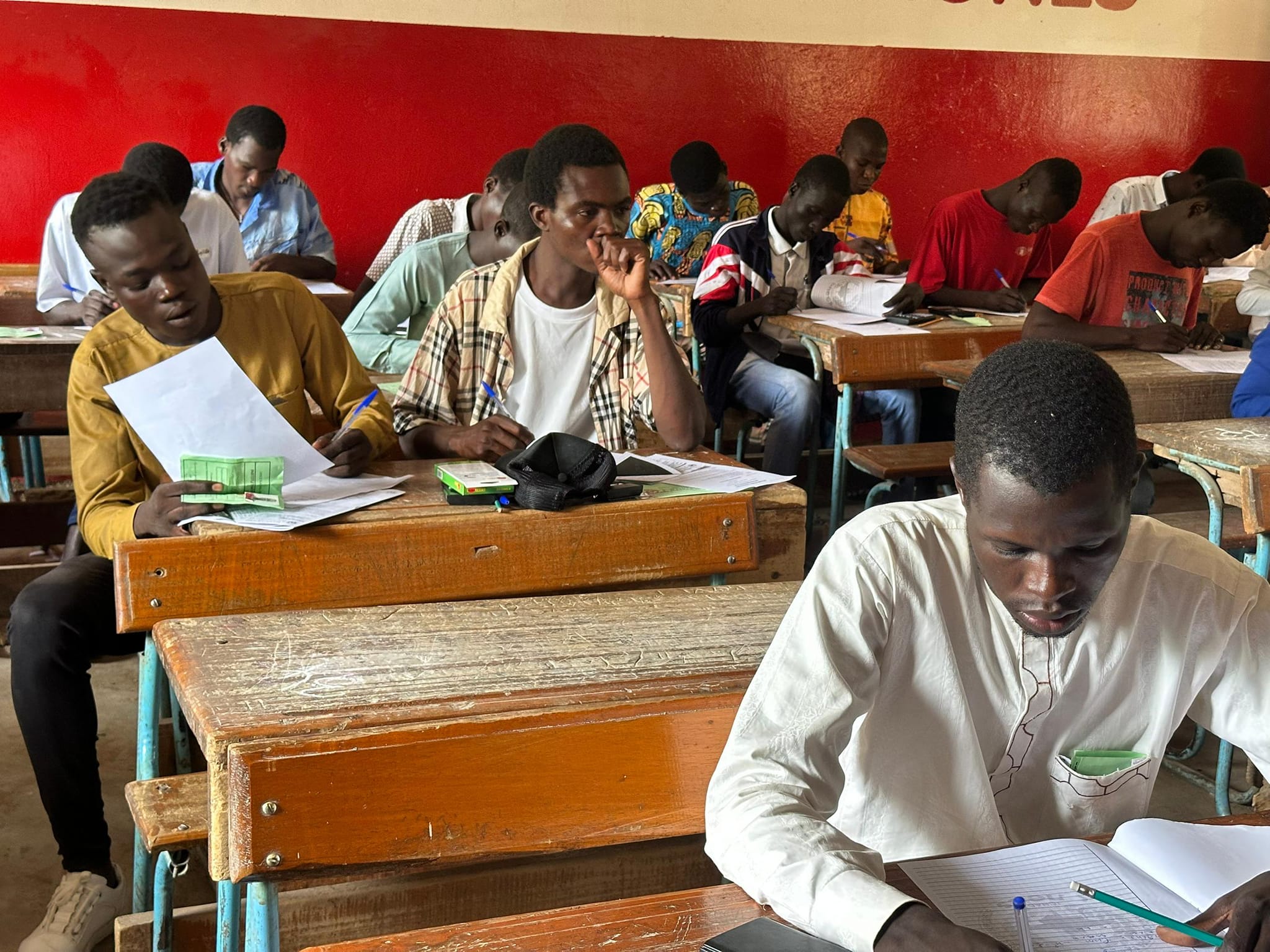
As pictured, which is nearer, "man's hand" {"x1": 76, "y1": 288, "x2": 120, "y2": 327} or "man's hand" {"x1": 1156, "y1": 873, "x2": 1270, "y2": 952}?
"man's hand" {"x1": 1156, "y1": 873, "x2": 1270, "y2": 952}

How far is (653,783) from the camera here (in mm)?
Result: 1438

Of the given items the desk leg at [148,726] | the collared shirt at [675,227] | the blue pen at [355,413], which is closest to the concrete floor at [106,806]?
the desk leg at [148,726]

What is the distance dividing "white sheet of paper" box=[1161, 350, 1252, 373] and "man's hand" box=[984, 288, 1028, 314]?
989 mm

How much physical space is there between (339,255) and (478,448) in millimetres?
3736

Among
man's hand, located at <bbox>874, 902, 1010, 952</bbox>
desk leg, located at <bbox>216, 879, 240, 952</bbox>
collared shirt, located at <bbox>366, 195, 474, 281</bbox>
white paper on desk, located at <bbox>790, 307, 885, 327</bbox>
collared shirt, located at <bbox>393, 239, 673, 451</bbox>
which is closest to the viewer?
man's hand, located at <bbox>874, 902, 1010, 952</bbox>

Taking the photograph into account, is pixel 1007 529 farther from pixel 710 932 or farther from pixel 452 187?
pixel 452 187

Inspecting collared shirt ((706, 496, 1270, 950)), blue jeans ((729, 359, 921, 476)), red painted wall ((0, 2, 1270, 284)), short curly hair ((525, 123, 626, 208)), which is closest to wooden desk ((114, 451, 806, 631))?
short curly hair ((525, 123, 626, 208))

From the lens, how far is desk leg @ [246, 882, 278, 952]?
133 cm

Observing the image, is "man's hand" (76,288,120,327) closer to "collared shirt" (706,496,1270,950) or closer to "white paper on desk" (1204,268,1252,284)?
"collared shirt" (706,496,1270,950)

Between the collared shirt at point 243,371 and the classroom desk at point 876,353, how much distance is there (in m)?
1.94

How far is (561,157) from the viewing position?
2725 millimetres

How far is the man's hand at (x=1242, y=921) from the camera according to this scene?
0.96 metres

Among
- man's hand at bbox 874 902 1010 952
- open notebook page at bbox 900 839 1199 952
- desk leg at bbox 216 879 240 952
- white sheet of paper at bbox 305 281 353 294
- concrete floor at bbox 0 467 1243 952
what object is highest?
white sheet of paper at bbox 305 281 353 294

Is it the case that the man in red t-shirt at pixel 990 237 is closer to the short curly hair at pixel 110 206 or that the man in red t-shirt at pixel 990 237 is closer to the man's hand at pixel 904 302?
the man's hand at pixel 904 302
